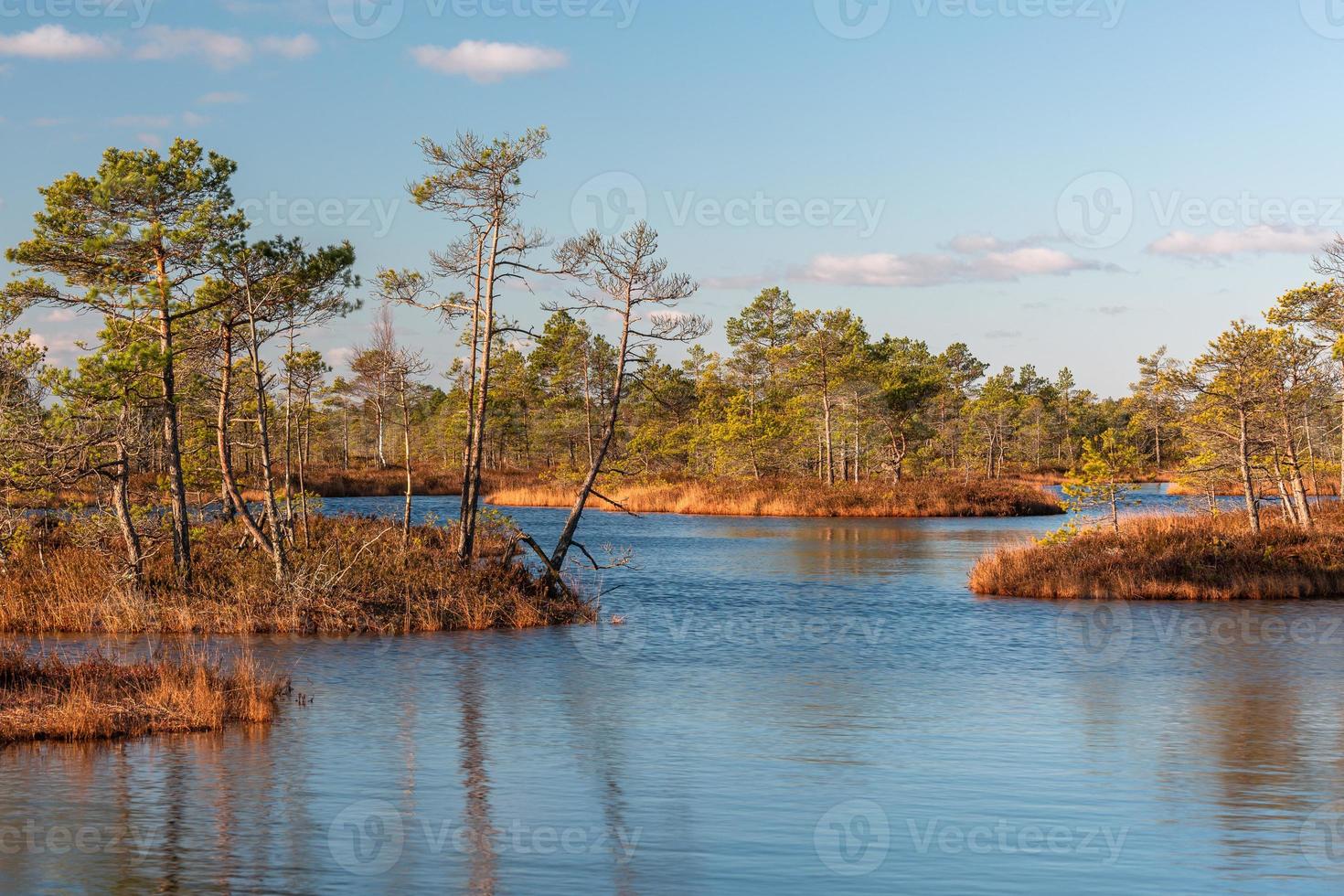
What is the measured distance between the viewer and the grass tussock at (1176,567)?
31.5 m

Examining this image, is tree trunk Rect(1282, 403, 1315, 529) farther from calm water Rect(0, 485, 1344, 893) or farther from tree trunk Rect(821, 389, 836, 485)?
tree trunk Rect(821, 389, 836, 485)

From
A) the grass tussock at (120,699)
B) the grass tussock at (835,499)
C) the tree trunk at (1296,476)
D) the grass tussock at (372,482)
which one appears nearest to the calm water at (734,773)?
the grass tussock at (120,699)

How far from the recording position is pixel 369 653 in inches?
878

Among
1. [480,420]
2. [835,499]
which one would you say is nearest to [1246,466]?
[480,420]

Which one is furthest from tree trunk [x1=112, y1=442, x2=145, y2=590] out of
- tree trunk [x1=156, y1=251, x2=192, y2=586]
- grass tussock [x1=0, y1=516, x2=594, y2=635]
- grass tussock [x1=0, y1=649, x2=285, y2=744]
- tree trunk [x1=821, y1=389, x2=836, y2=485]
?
tree trunk [x1=821, y1=389, x2=836, y2=485]

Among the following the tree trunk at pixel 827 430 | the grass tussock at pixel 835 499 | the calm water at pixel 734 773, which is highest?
the tree trunk at pixel 827 430

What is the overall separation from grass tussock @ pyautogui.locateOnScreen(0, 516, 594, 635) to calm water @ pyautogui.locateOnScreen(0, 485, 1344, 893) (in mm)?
1267

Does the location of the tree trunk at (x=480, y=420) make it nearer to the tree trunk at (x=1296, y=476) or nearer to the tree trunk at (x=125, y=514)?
the tree trunk at (x=125, y=514)

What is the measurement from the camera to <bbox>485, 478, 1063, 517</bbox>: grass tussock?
7012 cm

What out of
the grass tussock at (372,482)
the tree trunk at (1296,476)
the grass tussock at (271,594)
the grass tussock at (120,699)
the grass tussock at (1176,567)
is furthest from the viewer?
the grass tussock at (372,482)

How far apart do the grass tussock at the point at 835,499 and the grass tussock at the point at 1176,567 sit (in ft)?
115

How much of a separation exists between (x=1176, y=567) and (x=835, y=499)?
38.3m

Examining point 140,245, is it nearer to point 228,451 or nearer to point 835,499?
point 228,451

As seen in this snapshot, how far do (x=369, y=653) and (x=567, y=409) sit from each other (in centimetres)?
8857
